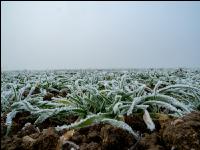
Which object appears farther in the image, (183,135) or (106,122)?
(106,122)

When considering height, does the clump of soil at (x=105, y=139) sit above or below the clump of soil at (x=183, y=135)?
below

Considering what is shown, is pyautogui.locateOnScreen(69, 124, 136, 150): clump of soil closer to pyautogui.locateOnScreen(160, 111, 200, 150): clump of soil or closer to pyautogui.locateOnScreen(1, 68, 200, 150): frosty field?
pyautogui.locateOnScreen(1, 68, 200, 150): frosty field

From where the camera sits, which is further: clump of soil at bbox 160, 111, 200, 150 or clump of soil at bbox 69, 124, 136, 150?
clump of soil at bbox 69, 124, 136, 150

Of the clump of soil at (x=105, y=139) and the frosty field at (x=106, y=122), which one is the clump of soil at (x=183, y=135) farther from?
the clump of soil at (x=105, y=139)

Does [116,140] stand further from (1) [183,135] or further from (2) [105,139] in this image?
(1) [183,135]

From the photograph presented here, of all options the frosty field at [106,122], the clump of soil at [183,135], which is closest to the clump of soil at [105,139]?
the frosty field at [106,122]

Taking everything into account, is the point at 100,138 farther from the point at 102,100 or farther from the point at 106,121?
the point at 102,100

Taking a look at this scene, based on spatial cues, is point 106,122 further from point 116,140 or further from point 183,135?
point 183,135

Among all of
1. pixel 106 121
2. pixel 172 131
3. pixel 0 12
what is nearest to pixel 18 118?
pixel 106 121

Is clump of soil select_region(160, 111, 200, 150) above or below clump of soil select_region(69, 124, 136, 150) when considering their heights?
above

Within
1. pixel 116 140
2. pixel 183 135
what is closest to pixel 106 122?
pixel 116 140

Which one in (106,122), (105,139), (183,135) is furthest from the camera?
(106,122)

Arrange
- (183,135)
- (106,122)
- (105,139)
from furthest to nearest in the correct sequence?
(106,122) < (105,139) < (183,135)

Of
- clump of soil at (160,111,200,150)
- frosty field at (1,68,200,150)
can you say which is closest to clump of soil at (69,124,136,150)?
frosty field at (1,68,200,150)
